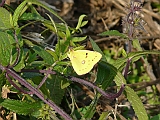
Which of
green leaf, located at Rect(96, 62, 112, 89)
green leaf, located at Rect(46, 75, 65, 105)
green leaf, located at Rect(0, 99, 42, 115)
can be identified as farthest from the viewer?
green leaf, located at Rect(46, 75, 65, 105)

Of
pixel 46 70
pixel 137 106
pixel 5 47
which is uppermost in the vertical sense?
pixel 5 47

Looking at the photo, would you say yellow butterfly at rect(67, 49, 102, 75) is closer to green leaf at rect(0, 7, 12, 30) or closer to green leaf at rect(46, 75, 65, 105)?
green leaf at rect(0, 7, 12, 30)

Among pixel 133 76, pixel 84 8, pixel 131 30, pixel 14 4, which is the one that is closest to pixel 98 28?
pixel 84 8

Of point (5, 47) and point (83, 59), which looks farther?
point (5, 47)

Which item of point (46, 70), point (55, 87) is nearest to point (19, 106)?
point (46, 70)

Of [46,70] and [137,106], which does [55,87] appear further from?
[137,106]

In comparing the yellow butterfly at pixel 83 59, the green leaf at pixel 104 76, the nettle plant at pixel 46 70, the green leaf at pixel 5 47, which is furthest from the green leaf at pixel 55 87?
the yellow butterfly at pixel 83 59

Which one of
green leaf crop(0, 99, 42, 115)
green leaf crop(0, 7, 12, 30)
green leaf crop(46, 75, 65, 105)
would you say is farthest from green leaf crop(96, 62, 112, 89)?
green leaf crop(0, 7, 12, 30)
